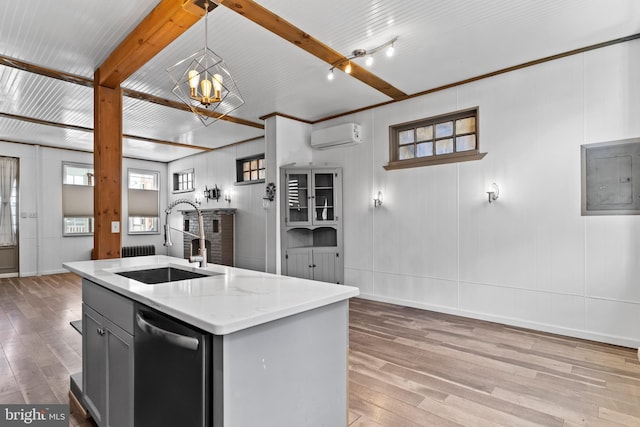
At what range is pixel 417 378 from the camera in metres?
2.60

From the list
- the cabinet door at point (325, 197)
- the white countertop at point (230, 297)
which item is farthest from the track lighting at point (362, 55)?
the white countertop at point (230, 297)

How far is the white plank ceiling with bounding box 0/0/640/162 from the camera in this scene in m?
2.69

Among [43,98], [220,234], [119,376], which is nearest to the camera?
[119,376]

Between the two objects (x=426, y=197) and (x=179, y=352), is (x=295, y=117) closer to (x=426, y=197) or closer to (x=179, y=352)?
(x=426, y=197)

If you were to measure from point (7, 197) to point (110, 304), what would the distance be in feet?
24.1

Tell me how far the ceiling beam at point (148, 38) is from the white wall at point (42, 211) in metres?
5.27

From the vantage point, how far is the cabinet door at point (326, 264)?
5273 millimetres

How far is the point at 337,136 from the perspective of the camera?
5223 mm

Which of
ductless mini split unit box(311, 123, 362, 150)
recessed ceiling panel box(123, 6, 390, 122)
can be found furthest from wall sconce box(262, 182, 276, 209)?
recessed ceiling panel box(123, 6, 390, 122)

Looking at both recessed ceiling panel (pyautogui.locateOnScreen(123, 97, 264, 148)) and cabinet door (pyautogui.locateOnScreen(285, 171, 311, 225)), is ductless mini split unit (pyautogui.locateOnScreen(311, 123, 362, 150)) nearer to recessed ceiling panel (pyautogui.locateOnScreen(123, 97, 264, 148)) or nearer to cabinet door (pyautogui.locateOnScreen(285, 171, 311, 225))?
cabinet door (pyautogui.locateOnScreen(285, 171, 311, 225))

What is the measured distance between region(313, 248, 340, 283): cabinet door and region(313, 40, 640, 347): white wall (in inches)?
24.1

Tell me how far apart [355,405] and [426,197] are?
291cm

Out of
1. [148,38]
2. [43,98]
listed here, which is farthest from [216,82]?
[43,98]

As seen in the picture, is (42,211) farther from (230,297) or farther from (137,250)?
(230,297)
